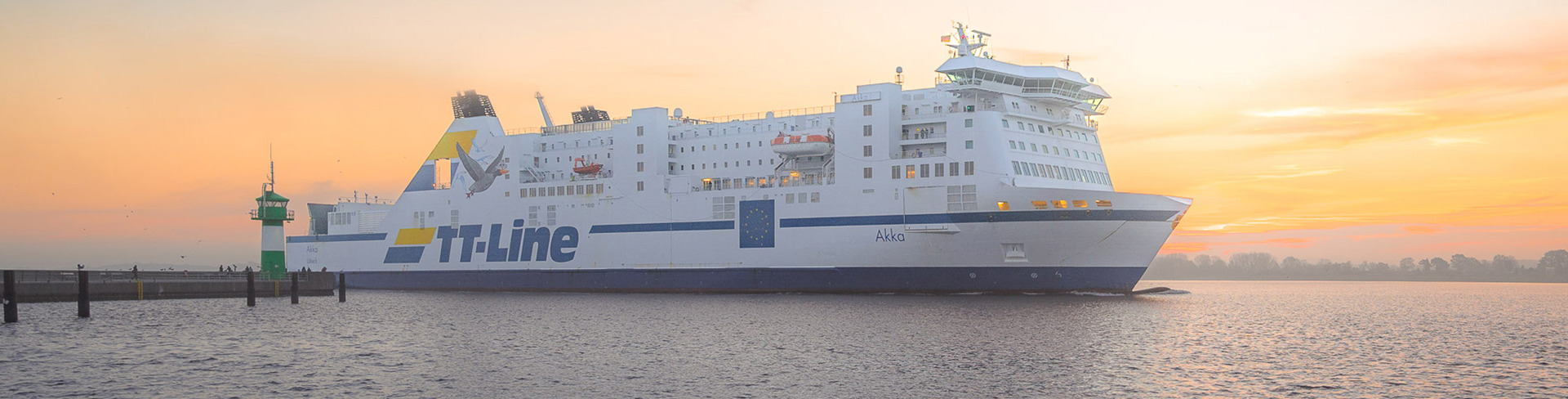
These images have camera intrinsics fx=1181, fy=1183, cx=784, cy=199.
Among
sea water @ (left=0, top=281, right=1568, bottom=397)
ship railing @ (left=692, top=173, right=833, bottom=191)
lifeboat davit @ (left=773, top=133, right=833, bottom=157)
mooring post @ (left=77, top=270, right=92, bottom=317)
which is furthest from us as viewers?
lifeboat davit @ (left=773, top=133, right=833, bottom=157)

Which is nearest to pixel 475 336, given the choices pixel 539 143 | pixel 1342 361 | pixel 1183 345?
pixel 1183 345

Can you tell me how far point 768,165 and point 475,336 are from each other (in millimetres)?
21240

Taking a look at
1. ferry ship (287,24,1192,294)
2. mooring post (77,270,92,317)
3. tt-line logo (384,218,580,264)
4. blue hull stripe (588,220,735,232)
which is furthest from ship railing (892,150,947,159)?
mooring post (77,270,92,317)

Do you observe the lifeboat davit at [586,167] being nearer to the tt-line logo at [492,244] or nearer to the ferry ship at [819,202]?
the ferry ship at [819,202]

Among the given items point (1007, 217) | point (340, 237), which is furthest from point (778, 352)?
point (340, 237)

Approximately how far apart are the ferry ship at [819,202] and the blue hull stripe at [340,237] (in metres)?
1.74

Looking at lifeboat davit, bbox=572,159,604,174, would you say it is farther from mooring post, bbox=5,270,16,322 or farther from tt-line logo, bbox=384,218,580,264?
mooring post, bbox=5,270,16,322

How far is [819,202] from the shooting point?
44.8 m

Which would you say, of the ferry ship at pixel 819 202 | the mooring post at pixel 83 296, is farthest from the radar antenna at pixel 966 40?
the mooring post at pixel 83 296

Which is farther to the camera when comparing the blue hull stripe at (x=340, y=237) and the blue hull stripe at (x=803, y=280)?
the blue hull stripe at (x=340, y=237)

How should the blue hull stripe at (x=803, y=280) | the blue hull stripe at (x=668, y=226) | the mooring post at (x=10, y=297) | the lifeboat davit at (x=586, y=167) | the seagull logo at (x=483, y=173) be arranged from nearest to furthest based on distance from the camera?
1. the mooring post at (x=10, y=297)
2. the blue hull stripe at (x=803, y=280)
3. the blue hull stripe at (x=668, y=226)
4. the lifeboat davit at (x=586, y=167)
5. the seagull logo at (x=483, y=173)

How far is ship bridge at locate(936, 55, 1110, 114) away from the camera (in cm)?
4384

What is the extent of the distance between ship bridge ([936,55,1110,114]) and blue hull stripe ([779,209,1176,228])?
5.19 m

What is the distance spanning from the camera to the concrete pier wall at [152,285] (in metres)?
36.4
